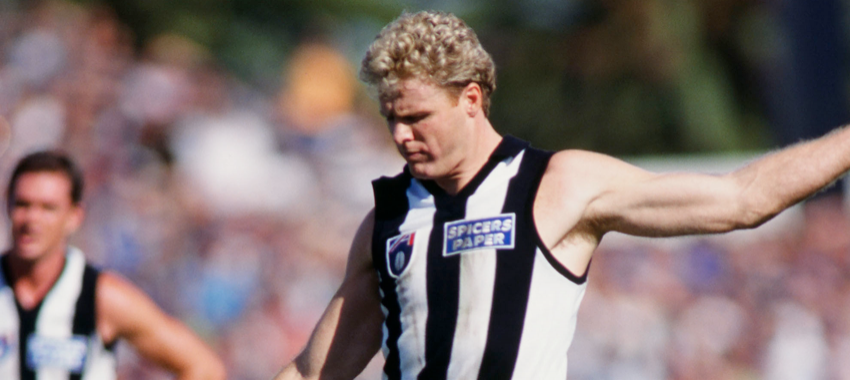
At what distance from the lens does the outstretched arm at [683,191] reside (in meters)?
3.24

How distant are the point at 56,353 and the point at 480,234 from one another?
221 centimetres

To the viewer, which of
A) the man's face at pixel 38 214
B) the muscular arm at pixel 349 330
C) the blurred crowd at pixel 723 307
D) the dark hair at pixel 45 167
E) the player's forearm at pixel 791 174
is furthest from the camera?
the blurred crowd at pixel 723 307

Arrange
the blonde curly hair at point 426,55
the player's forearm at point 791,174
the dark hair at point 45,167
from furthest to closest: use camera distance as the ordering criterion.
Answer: the dark hair at point 45,167 → the blonde curly hair at point 426,55 → the player's forearm at point 791,174

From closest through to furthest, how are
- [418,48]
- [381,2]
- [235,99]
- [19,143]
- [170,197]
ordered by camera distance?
[418,48] → [19,143] → [170,197] → [235,99] → [381,2]

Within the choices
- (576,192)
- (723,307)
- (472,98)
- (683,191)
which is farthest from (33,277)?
(723,307)

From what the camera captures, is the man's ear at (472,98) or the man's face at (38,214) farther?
the man's face at (38,214)

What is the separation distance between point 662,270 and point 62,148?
5.61 m

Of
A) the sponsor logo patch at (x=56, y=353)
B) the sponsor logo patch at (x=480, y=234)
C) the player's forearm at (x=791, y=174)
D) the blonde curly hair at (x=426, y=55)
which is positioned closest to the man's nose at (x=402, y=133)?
the blonde curly hair at (x=426, y=55)

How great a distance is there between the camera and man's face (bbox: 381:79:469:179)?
3.48 m

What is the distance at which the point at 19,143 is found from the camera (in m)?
9.69

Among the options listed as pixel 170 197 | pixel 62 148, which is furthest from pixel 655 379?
pixel 62 148

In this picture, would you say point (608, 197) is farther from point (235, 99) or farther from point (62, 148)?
point (235, 99)

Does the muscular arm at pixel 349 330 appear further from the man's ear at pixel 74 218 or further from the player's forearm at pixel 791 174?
the man's ear at pixel 74 218

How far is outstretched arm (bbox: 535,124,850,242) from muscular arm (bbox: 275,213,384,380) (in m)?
0.67
